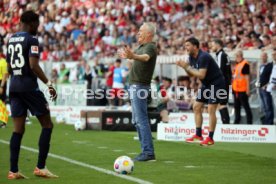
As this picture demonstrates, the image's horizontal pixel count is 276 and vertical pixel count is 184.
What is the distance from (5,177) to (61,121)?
14.7 m

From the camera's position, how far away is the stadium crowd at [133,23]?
82.8ft

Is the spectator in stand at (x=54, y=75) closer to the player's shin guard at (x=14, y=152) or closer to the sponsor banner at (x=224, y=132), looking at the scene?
the sponsor banner at (x=224, y=132)

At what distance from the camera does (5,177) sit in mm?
10625

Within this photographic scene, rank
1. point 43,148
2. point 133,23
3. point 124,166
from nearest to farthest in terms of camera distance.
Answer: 1. point 43,148
2. point 124,166
3. point 133,23

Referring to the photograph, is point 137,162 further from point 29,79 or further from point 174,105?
point 174,105

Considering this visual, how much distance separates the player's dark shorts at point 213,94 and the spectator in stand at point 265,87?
4.90 meters

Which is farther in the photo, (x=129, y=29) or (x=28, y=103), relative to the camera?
(x=129, y=29)

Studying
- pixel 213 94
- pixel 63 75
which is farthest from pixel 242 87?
pixel 63 75

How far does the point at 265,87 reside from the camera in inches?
843

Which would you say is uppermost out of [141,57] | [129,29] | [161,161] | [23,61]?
[129,29]

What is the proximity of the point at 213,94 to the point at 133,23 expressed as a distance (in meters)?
18.0

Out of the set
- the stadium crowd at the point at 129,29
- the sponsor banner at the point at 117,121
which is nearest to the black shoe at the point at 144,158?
the stadium crowd at the point at 129,29

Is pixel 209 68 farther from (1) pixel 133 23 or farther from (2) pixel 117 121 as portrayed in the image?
(1) pixel 133 23

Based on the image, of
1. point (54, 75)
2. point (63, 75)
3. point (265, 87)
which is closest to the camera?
point (265, 87)
